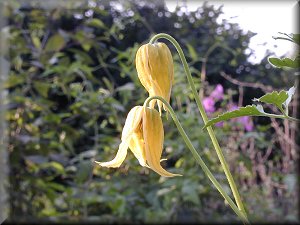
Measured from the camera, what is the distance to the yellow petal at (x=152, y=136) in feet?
1.59

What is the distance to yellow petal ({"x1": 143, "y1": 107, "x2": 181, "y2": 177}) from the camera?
49cm

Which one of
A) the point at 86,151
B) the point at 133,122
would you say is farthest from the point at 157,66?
the point at 86,151

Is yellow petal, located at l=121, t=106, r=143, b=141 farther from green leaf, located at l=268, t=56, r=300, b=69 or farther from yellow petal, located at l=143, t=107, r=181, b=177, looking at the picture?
green leaf, located at l=268, t=56, r=300, b=69

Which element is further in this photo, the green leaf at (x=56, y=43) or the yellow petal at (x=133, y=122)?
the green leaf at (x=56, y=43)

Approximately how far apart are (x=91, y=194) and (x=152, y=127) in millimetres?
1057

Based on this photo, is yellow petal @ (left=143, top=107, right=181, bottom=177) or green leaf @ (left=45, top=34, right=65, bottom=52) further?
green leaf @ (left=45, top=34, right=65, bottom=52)

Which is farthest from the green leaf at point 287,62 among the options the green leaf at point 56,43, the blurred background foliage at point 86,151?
the green leaf at point 56,43

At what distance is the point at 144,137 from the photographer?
498 mm

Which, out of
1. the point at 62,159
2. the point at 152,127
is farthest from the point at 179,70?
the point at 152,127

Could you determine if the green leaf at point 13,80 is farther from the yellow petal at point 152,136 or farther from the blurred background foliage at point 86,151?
the yellow petal at point 152,136

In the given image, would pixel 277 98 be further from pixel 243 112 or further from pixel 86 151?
pixel 86 151

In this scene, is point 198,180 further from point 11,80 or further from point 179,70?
point 11,80

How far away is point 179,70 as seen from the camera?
1.81 m

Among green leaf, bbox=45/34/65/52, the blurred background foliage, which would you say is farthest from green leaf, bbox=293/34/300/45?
green leaf, bbox=45/34/65/52
